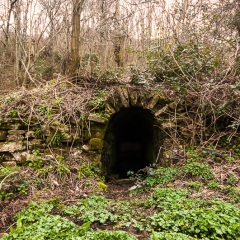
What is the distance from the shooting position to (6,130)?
17.5ft

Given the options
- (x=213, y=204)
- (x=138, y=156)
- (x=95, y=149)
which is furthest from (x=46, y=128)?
(x=138, y=156)

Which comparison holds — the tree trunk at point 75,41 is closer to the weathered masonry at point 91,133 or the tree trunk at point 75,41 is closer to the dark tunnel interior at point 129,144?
the weathered masonry at point 91,133

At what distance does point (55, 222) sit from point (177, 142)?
3849 millimetres

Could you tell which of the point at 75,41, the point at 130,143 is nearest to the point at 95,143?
the point at 75,41

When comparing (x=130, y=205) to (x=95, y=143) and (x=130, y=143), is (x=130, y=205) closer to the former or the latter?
(x=95, y=143)

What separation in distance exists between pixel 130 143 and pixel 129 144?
0.06 m

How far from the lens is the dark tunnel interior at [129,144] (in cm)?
764

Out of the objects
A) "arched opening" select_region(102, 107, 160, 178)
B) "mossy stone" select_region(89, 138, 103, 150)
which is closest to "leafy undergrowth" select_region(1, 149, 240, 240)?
"mossy stone" select_region(89, 138, 103, 150)

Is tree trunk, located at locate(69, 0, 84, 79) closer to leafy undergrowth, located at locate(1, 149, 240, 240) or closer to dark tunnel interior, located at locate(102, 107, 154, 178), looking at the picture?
dark tunnel interior, located at locate(102, 107, 154, 178)

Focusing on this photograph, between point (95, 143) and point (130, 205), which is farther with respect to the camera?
point (95, 143)

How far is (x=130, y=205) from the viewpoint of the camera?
4.23 metres

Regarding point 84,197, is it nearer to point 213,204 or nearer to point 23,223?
point 23,223

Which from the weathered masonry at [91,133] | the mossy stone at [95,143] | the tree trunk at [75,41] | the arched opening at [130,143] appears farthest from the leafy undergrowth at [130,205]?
the tree trunk at [75,41]

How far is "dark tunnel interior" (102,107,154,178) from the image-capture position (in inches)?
301
